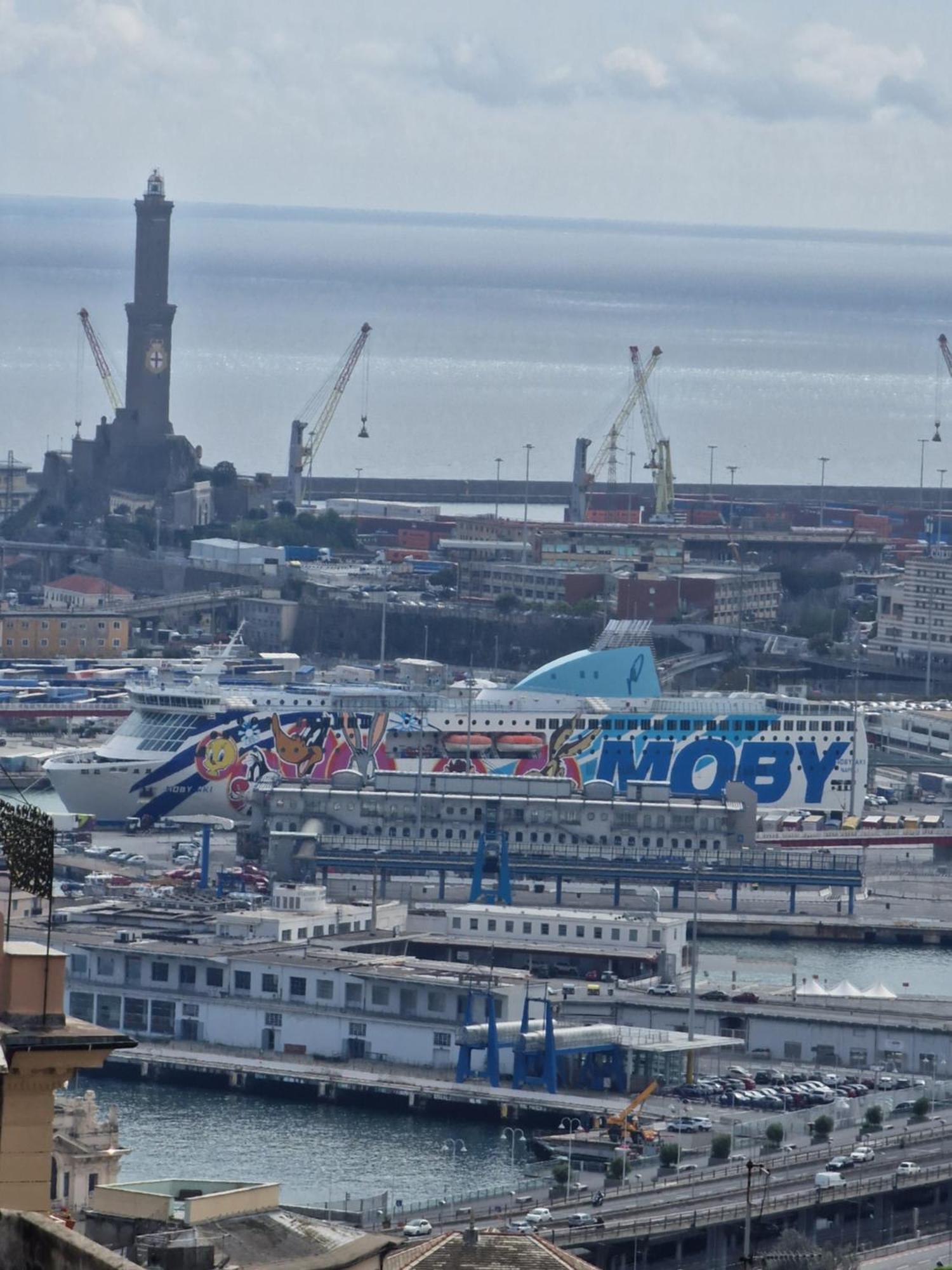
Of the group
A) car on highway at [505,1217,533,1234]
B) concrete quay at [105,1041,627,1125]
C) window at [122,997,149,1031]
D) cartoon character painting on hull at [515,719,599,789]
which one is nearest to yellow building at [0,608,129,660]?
cartoon character painting on hull at [515,719,599,789]

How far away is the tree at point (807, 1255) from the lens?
552 inches

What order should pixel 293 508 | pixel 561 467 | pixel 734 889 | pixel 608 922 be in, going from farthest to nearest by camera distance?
pixel 561 467 → pixel 293 508 → pixel 734 889 → pixel 608 922

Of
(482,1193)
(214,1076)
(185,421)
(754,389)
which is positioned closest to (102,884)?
(214,1076)

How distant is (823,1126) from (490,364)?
351 ft

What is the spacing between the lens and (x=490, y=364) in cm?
12394

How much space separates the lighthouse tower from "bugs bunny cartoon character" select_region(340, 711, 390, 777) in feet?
75.1

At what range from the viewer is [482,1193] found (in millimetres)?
16141

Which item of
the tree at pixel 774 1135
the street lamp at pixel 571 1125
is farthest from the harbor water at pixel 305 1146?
the tree at pixel 774 1135

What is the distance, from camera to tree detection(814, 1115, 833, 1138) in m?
17.5

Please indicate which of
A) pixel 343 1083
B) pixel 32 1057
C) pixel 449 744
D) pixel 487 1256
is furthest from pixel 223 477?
pixel 32 1057

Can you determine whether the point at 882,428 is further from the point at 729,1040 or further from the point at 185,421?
the point at 729,1040

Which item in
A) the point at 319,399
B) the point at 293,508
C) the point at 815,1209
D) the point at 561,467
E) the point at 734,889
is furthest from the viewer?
the point at 319,399

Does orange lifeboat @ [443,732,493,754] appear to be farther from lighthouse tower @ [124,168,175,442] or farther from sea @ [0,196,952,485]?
sea @ [0,196,952,485]

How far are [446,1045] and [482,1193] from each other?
3733 millimetres
